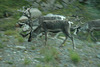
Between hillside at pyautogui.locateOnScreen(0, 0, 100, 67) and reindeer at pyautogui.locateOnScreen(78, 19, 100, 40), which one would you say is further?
reindeer at pyautogui.locateOnScreen(78, 19, 100, 40)

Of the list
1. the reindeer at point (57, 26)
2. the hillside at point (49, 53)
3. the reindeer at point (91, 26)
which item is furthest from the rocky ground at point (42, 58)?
the reindeer at point (91, 26)

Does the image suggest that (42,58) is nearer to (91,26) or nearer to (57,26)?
→ (57,26)

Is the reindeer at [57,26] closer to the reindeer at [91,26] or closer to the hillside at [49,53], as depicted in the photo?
the hillside at [49,53]

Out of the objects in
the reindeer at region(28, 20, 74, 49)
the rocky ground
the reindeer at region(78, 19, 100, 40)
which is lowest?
the rocky ground

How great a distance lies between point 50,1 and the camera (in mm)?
17016

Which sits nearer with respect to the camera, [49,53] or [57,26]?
[49,53]

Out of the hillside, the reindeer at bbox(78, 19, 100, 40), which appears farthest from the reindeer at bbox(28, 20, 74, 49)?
the reindeer at bbox(78, 19, 100, 40)

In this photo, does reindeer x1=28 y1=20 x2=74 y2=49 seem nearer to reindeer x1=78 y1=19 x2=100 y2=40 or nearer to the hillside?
the hillside

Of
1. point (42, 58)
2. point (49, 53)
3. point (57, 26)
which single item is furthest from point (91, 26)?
point (42, 58)

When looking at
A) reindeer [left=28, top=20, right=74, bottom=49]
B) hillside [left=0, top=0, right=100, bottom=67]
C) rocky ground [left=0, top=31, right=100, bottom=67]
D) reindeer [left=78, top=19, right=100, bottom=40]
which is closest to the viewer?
hillside [left=0, top=0, right=100, bottom=67]

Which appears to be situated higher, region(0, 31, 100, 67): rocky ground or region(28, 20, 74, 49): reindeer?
region(28, 20, 74, 49): reindeer

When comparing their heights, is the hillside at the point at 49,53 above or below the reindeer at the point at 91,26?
below

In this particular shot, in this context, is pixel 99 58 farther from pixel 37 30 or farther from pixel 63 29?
pixel 37 30

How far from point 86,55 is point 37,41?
2.87 meters
